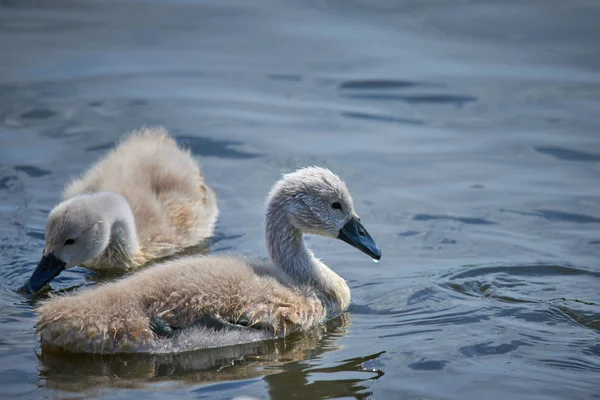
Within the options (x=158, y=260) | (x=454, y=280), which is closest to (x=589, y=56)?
(x=454, y=280)

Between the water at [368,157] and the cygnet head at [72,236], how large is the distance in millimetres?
199

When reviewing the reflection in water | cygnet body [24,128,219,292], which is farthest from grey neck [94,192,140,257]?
the reflection in water

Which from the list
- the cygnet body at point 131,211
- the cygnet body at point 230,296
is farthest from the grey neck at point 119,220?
the cygnet body at point 230,296

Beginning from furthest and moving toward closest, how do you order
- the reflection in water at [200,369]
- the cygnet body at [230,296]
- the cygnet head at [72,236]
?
1. the cygnet head at [72,236]
2. the cygnet body at [230,296]
3. the reflection in water at [200,369]

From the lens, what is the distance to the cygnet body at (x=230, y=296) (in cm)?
602

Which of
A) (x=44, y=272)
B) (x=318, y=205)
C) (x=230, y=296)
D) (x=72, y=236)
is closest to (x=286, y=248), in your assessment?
(x=318, y=205)

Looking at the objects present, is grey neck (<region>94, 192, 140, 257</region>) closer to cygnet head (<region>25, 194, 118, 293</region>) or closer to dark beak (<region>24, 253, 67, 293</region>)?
cygnet head (<region>25, 194, 118, 293</region>)

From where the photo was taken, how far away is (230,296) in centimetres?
628

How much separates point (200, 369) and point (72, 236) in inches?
73.2

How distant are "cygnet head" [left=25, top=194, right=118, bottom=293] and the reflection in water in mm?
1311

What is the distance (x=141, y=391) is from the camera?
5.70m

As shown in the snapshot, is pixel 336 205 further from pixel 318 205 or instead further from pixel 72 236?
pixel 72 236

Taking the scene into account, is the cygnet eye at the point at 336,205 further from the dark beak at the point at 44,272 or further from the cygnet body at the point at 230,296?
the dark beak at the point at 44,272

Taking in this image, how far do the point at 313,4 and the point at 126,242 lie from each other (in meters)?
5.65
